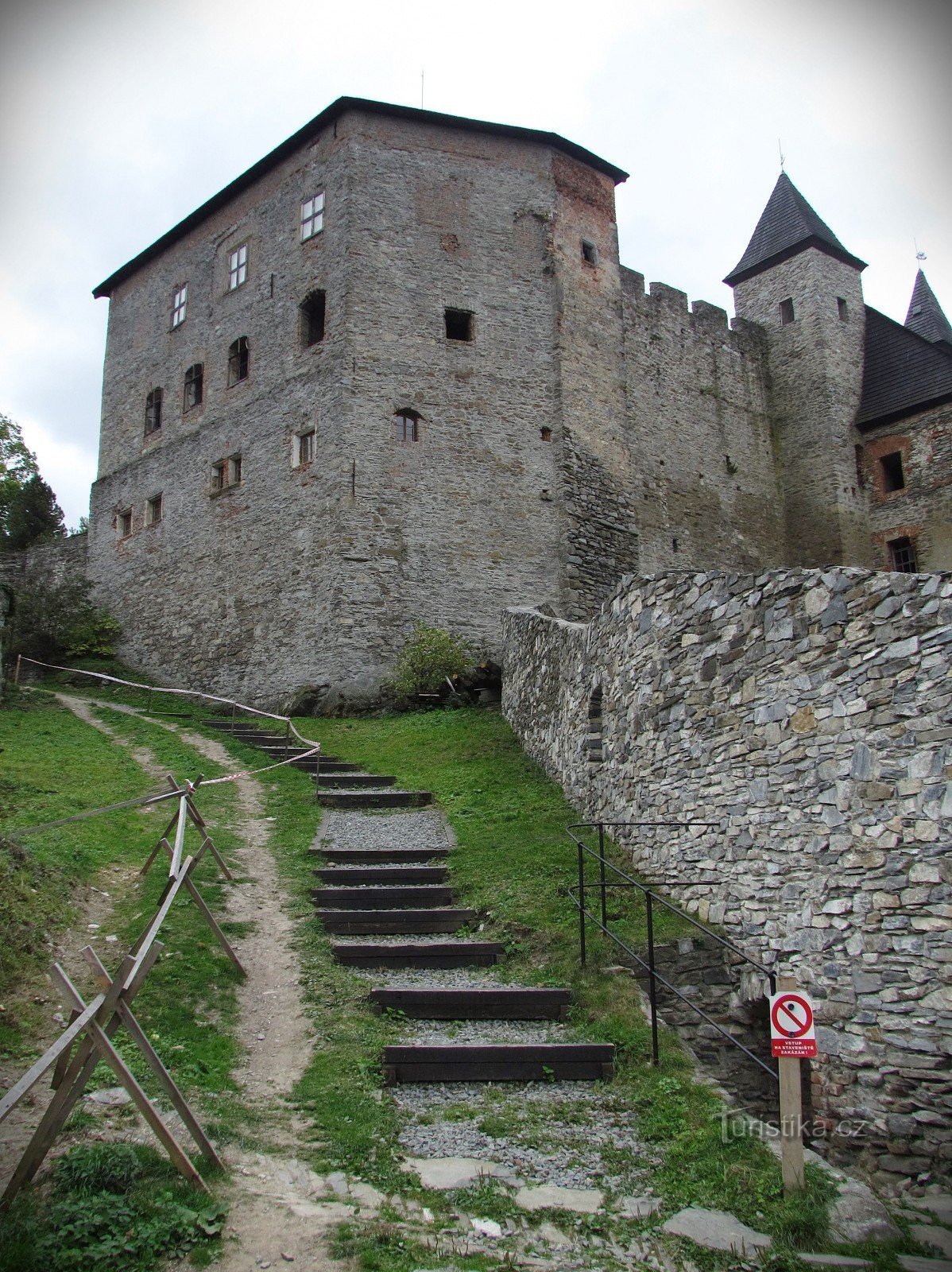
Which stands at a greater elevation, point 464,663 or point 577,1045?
point 464,663

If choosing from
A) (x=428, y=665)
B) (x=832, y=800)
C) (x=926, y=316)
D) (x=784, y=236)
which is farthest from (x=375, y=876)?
(x=926, y=316)

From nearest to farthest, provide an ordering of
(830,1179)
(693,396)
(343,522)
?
(830,1179) < (343,522) < (693,396)

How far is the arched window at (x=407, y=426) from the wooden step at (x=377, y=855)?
1255 cm

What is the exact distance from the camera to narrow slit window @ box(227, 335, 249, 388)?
24844 millimetres

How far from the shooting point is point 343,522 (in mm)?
20953

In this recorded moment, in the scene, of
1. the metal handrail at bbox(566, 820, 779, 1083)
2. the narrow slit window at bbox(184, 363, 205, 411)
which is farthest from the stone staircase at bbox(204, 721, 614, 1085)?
the narrow slit window at bbox(184, 363, 205, 411)

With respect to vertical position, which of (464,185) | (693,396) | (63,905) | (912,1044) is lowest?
(912,1044)

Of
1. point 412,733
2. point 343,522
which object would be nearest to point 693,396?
point 343,522

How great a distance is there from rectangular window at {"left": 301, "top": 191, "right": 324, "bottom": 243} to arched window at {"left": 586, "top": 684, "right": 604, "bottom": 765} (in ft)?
52.3

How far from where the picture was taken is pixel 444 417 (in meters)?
22.2

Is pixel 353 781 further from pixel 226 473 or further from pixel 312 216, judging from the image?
pixel 312 216

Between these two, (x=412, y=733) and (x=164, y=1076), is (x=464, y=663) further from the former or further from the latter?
(x=164, y=1076)

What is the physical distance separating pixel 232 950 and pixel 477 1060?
2305 mm

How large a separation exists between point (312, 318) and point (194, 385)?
14.3ft
